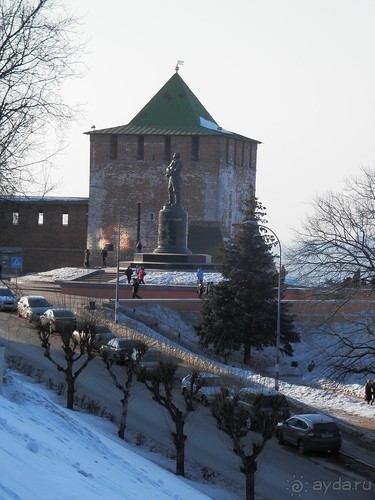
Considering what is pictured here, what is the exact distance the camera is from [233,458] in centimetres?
1842

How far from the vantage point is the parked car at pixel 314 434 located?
1948 centimetres

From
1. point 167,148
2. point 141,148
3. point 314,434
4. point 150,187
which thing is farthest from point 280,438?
point 141,148

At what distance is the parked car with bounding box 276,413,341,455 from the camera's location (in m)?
19.5

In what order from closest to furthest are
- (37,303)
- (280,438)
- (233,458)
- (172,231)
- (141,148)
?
(233,458)
(280,438)
(37,303)
(172,231)
(141,148)

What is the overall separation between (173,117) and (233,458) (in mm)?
46817

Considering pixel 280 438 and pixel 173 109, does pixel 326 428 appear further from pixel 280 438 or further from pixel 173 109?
pixel 173 109

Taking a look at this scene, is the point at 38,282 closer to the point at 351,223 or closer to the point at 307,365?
the point at 307,365

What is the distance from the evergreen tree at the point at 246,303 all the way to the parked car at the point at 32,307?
6321 millimetres

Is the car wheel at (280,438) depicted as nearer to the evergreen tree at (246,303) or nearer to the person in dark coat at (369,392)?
the person in dark coat at (369,392)

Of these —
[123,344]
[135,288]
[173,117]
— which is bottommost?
[123,344]

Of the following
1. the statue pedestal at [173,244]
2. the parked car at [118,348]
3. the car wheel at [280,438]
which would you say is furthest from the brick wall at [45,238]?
the car wheel at [280,438]

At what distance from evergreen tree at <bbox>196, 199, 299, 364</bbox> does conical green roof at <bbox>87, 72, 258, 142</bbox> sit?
24.6 m

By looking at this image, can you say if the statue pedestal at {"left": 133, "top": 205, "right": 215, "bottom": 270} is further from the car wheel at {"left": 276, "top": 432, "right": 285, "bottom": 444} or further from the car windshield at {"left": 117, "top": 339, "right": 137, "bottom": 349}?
the car wheel at {"left": 276, "top": 432, "right": 285, "bottom": 444}

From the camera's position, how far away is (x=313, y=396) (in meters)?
26.8
